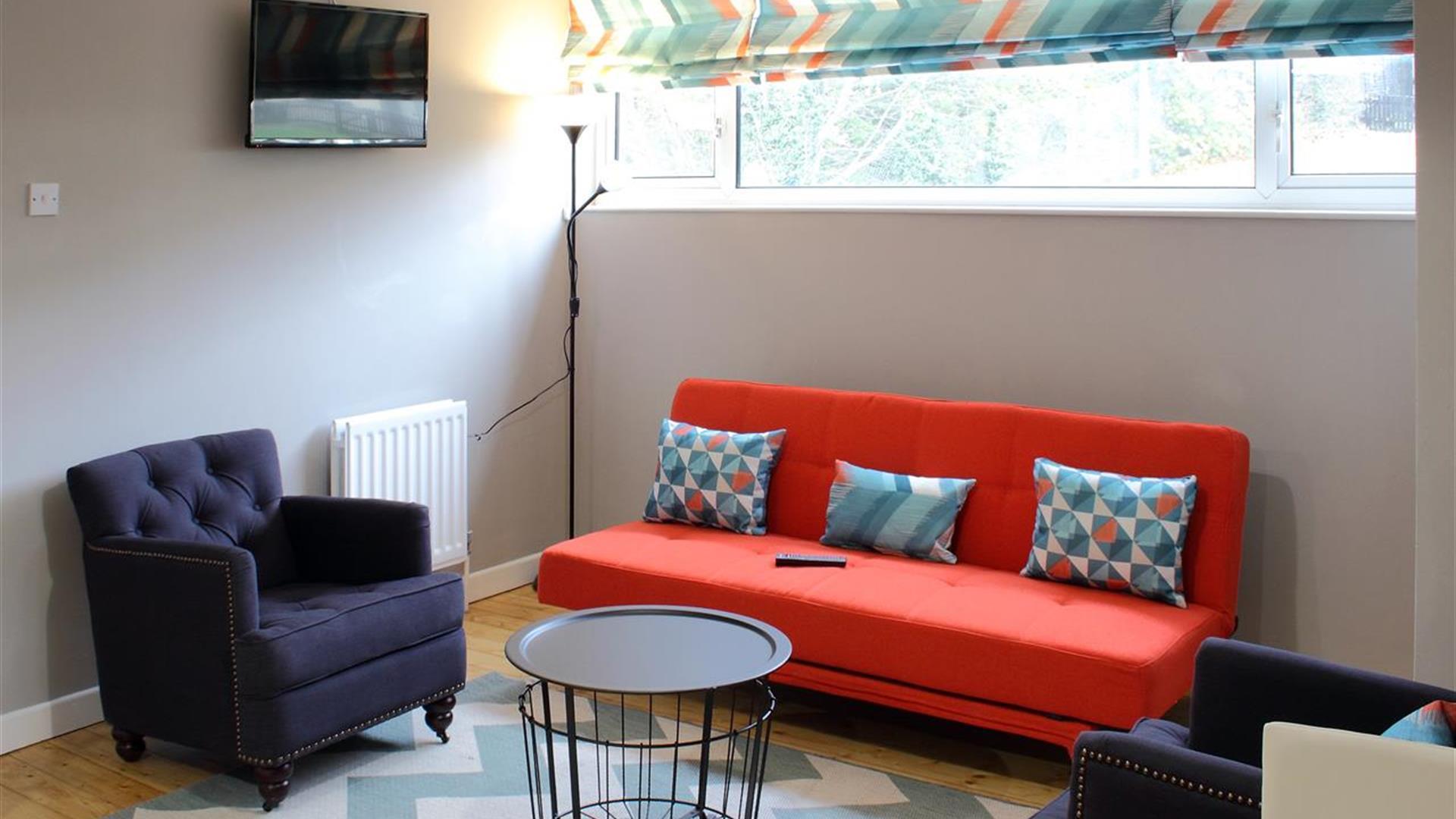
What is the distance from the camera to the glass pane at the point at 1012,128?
4.19m

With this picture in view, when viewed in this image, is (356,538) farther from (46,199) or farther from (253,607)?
(46,199)

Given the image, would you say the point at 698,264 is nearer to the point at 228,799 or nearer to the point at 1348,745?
the point at 228,799

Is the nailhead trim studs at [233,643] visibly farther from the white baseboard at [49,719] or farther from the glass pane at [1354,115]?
the glass pane at [1354,115]

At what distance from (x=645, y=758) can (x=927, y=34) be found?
2389 millimetres

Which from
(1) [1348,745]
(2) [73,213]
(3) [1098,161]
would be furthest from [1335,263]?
(2) [73,213]

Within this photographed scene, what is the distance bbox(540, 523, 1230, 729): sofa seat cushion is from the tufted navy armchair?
0.57m

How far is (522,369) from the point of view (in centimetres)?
517

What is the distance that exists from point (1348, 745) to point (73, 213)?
3254 mm

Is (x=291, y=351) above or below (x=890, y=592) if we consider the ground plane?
above

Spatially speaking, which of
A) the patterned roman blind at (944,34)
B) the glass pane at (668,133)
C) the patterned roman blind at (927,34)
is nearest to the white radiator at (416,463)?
the glass pane at (668,133)

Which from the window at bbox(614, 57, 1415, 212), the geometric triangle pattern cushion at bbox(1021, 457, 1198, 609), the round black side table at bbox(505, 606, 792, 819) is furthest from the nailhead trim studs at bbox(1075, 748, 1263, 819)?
the window at bbox(614, 57, 1415, 212)

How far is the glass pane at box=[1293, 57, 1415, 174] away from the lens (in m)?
3.88

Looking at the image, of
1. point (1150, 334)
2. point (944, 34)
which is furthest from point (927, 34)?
point (1150, 334)

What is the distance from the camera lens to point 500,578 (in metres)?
5.14
